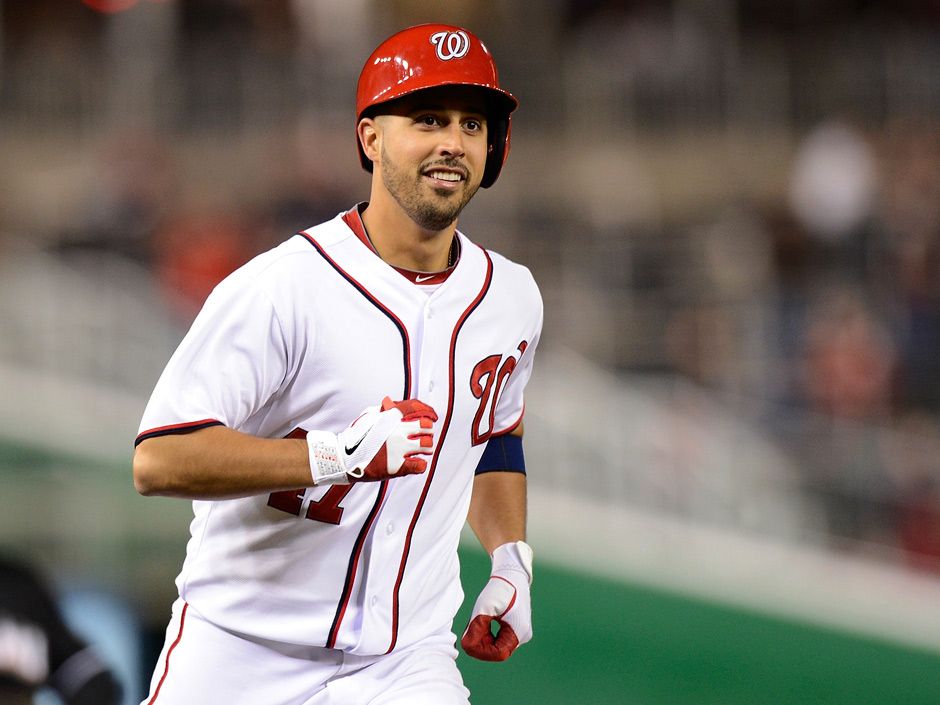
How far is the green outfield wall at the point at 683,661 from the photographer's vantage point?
600 centimetres

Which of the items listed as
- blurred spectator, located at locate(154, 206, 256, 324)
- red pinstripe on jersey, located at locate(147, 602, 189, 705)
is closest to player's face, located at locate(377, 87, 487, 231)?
red pinstripe on jersey, located at locate(147, 602, 189, 705)

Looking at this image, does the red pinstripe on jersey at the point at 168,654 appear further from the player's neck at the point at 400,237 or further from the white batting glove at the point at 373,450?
the player's neck at the point at 400,237

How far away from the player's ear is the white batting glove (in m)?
0.77

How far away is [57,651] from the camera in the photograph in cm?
496

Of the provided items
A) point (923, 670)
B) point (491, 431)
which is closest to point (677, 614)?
point (923, 670)

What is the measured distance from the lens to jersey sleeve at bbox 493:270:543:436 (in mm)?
3229

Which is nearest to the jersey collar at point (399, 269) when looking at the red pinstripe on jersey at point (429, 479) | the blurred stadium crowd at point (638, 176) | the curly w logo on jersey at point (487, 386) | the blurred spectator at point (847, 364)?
the red pinstripe on jersey at point (429, 479)

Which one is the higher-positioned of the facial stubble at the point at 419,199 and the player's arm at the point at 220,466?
the facial stubble at the point at 419,199

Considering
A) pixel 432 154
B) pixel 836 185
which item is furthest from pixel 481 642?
pixel 836 185

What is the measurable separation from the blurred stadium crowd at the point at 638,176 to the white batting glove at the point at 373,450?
184 inches

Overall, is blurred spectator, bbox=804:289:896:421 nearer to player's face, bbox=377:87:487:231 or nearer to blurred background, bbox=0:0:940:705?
blurred background, bbox=0:0:940:705

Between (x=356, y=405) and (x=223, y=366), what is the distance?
1.06 ft

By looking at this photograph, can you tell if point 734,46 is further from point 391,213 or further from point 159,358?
point 391,213

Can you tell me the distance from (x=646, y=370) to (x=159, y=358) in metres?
3.04
